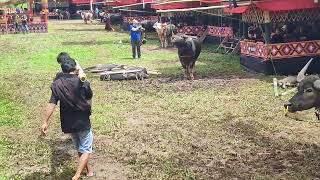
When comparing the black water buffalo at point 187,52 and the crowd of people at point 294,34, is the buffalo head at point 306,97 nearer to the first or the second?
the black water buffalo at point 187,52

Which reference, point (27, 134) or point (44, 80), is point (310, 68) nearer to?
point (44, 80)

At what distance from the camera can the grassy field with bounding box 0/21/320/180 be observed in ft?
26.7

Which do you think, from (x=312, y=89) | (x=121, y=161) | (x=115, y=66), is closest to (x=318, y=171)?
(x=312, y=89)

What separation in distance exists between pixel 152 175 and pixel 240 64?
12181mm

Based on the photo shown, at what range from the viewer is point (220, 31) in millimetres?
25641

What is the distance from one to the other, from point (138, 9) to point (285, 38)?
22.4 meters

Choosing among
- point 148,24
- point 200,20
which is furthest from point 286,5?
point 148,24

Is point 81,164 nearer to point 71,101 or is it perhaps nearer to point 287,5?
point 71,101

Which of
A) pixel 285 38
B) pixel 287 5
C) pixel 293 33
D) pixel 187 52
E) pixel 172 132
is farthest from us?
pixel 293 33

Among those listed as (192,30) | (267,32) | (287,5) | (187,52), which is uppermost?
(287,5)

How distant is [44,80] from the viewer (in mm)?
16781

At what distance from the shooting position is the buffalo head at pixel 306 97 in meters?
8.05

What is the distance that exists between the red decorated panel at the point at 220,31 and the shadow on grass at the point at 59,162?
16013 millimetres

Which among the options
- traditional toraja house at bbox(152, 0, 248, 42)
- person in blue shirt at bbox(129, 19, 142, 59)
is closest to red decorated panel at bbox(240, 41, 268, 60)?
person in blue shirt at bbox(129, 19, 142, 59)
